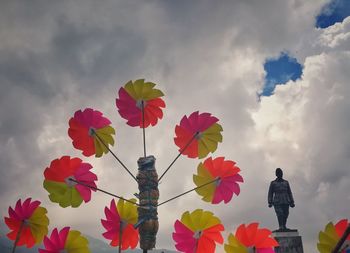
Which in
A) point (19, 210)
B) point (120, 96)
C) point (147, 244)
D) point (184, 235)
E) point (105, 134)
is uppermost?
point (120, 96)

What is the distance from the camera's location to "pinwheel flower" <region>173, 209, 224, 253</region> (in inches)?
185

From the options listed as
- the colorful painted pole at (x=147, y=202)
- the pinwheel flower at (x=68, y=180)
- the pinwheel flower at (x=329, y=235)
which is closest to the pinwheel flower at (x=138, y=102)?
the colorful painted pole at (x=147, y=202)

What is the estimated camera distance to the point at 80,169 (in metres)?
4.61

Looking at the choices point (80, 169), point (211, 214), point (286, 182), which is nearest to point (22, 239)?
point (80, 169)

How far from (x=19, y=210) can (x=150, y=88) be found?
9.87 feet

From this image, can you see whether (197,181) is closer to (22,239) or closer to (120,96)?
(120,96)

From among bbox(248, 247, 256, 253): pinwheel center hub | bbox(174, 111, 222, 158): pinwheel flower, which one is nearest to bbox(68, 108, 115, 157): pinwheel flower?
bbox(174, 111, 222, 158): pinwheel flower

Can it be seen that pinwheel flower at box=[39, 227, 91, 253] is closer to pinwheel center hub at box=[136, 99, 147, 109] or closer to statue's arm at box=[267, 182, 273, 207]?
pinwheel center hub at box=[136, 99, 147, 109]

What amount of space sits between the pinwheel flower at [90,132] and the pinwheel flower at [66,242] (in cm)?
117

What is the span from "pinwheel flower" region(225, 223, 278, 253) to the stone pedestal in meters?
4.06

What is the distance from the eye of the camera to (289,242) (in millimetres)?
8000

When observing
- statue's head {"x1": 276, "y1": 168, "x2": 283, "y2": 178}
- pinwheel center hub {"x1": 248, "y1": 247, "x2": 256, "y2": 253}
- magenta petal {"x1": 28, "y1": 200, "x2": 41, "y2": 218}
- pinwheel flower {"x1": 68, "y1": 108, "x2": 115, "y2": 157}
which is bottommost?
pinwheel center hub {"x1": 248, "y1": 247, "x2": 256, "y2": 253}

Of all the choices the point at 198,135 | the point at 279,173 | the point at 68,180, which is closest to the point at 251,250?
the point at 198,135

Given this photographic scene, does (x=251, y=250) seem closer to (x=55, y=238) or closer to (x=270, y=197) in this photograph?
(x=55, y=238)
